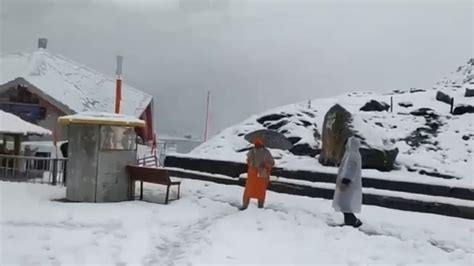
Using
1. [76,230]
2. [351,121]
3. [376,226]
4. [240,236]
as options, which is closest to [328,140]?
[351,121]

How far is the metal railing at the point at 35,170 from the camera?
1468 centimetres

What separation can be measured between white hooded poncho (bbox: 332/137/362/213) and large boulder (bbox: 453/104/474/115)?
Result: 1713 centimetres

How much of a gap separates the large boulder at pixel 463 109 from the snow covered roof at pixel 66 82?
16952mm

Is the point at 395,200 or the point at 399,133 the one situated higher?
the point at 399,133

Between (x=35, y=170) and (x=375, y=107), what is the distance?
17525 millimetres

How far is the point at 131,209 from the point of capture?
10.0 metres

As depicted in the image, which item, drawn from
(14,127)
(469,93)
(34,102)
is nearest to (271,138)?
(14,127)

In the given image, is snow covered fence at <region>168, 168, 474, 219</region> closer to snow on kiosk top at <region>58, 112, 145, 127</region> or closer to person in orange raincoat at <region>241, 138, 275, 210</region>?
person in orange raincoat at <region>241, 138, 275, 210</region>

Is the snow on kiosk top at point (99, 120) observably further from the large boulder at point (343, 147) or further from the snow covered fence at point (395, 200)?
the large boulder at point (343, 147)

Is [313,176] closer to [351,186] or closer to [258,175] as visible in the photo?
[258,175]

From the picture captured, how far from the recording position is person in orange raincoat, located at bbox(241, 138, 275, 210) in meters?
10.7

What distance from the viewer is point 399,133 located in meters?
22.6

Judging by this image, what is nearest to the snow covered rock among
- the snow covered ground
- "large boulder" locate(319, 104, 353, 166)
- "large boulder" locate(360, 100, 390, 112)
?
"large boulder" locate(360, 100, 390, 112)

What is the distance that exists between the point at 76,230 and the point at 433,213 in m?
7.37
